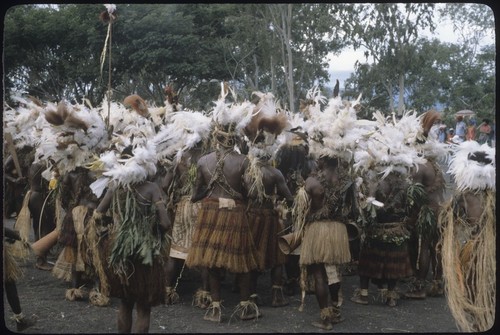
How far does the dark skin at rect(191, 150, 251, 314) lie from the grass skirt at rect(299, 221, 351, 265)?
0.66 m

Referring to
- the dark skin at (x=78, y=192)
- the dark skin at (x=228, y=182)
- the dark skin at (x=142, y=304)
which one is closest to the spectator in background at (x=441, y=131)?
the dark skin at (x=228, y=182)

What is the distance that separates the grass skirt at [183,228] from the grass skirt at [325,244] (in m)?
1.39

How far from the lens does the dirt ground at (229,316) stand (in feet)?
17.6

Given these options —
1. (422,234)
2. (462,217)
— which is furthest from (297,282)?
(462,217)

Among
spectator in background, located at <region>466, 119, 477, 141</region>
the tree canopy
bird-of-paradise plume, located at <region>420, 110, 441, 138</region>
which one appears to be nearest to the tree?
the tree canopy

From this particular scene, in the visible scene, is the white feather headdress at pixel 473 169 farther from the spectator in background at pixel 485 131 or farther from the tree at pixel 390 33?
the tree at pixel 390 33

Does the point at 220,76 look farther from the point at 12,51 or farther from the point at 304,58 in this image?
the point at 12,51

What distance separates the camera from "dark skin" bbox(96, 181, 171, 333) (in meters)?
4.45

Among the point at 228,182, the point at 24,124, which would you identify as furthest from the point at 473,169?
the point at 24,124

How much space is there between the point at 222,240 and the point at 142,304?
4.31 feet

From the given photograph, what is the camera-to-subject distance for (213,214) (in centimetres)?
562

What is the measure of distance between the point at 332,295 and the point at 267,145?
1695 mm

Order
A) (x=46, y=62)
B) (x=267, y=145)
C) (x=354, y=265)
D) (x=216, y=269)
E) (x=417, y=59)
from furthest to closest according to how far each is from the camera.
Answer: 1. (x=417, y=59)
2. (x=46, y=62)
3. (x=354, y=265)
4. (x=267, y=145)
5. (x=216, y=269)

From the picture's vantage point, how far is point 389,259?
6281mm
